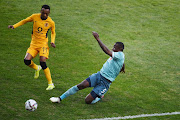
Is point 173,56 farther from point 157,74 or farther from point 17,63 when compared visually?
point 17,63

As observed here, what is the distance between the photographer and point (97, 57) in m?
12.7

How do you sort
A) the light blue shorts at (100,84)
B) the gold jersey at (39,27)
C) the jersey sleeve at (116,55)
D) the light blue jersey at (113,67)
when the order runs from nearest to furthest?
1. the jersey sleeve at (116,55)
2. the light blue jersey at (113,67)
3. the light blue shorts at (100,84)
4. the gold jersey at (39,27)

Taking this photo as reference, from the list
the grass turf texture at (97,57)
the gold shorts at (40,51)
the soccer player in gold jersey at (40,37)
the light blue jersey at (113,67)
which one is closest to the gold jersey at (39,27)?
the soccer player in gold jersey at (40,37)

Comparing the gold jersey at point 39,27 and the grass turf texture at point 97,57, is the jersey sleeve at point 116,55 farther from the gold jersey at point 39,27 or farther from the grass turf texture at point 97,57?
the gold jersey at point 39,27

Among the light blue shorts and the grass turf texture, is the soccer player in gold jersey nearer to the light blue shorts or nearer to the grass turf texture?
the grass turf texture

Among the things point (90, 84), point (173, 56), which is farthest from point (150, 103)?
point (173, 56)

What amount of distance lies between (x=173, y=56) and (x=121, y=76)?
11.2 feet

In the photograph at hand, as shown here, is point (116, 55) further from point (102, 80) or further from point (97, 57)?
point (97, 57)

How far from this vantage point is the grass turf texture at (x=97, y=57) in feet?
28.2

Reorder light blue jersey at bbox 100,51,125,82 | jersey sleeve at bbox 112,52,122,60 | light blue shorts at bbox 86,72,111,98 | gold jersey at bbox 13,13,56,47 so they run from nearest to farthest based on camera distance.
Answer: jersey sleeve at bbox 112,52,122,60
light blue jersey at bbox 100,51,125,82
light blue shorts at bbox 86,72,111,98
gold jersey at bbox 13,13,56,47

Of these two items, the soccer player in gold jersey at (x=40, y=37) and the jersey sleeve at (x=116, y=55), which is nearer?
the jersey sleeve at (x=116, y=55)

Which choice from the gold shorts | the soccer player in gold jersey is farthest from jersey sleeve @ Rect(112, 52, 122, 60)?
the gold shorts

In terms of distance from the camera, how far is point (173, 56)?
43.7 feet

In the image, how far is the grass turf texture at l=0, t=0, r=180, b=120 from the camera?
8.59 meters
